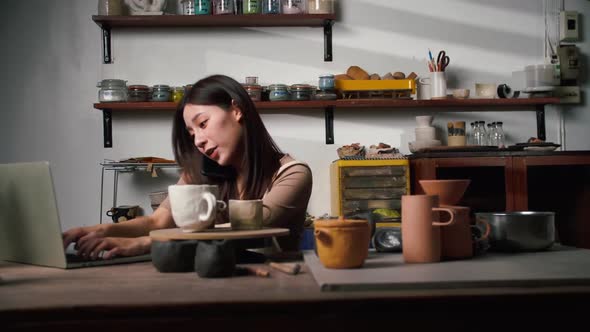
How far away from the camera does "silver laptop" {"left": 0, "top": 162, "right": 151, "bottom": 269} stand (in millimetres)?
1210

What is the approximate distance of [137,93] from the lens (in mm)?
3555

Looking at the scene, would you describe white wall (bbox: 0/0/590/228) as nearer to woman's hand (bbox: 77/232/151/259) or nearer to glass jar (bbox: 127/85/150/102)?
glass jar (bbox: 127/85/150/102)

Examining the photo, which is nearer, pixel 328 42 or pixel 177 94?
pixel 177 94

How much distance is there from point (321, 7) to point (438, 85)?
0.85 meters

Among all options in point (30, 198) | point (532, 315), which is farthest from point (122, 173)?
point (532, 315)

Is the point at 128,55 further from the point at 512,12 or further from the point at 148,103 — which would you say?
the point at 512,12

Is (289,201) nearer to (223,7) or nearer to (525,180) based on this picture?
(525,180)

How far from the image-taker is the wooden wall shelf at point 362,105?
3568 mm

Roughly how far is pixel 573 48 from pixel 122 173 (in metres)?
2.98

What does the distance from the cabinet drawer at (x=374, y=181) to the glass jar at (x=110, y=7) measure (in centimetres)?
168

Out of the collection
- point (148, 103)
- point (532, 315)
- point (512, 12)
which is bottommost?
point (532, 315)

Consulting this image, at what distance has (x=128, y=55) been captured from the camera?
12.4 feet

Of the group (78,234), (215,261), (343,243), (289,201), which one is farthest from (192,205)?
(289,201)

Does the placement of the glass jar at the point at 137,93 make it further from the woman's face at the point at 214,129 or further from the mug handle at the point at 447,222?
the mug handle at the point at 447,222
